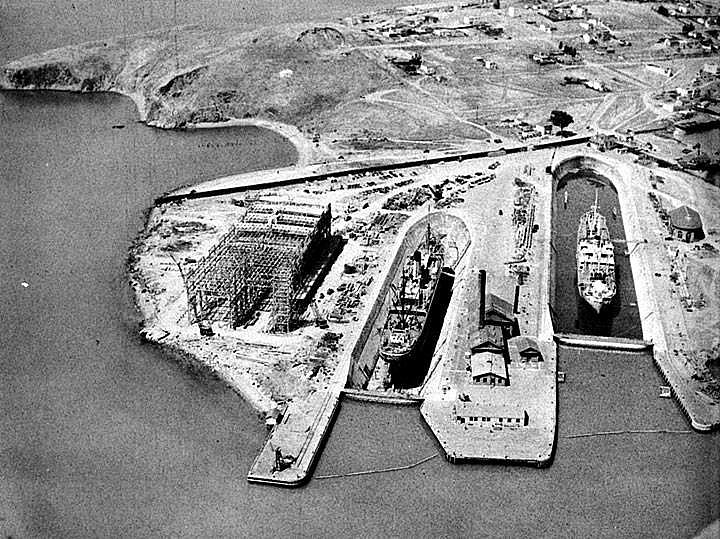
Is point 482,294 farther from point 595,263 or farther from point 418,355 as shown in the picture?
point 595,263

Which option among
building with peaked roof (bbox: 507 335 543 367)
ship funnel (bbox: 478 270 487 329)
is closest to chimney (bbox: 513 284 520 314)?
ship funnel (bbox: 478 270 487 329)

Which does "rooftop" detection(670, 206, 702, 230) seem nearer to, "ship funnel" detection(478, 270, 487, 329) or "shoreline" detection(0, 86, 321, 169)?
"ship funnel" detection(478, 270, 487, 329)

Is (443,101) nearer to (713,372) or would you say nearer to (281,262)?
(281,262)

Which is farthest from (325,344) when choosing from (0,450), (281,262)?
(0,450)

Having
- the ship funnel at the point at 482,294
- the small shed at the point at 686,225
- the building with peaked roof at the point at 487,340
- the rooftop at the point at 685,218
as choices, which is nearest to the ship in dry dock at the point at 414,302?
the ship funnel at the point at 482,294

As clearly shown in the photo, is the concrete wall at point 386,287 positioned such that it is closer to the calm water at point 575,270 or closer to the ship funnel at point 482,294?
the ship funnel at point 482,294

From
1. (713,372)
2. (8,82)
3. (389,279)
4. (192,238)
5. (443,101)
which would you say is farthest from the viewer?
(8,82)
